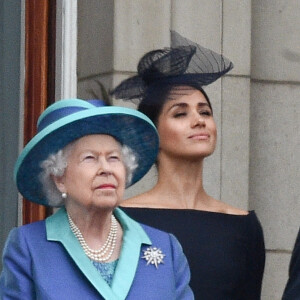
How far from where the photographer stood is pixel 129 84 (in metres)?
6.38

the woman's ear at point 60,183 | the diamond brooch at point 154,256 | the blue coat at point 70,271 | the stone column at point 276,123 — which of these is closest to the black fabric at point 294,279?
the blue coat at point 70,271

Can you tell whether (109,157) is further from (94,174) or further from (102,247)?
(102,247)

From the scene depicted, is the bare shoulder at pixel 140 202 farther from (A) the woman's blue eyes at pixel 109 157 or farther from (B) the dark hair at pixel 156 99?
(A) the woman's blue eyes at pixel 109 157

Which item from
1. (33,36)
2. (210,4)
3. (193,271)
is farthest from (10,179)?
(193,271)

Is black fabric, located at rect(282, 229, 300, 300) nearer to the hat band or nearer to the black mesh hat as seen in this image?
the hat band

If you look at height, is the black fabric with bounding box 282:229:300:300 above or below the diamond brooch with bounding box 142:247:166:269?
below

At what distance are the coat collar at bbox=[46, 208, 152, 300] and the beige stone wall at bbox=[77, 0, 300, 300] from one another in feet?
6.85

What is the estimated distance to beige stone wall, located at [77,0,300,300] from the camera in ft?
25.1

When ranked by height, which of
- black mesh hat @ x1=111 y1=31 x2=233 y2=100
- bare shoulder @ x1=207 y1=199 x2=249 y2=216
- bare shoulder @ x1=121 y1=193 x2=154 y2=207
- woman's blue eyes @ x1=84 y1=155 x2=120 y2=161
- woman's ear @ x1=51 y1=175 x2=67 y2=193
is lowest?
bare shoulder @ x1=207 y1=199 x2=249 y2=216

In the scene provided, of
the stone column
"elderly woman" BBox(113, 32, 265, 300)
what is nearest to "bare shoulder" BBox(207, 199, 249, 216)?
"elderly woman" BBox(113, 32, 265, 300)

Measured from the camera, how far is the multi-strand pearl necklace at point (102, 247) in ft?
17.3

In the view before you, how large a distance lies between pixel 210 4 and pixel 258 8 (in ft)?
1.42

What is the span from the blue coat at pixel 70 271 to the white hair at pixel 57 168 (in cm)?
6

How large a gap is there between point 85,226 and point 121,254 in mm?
159
